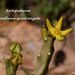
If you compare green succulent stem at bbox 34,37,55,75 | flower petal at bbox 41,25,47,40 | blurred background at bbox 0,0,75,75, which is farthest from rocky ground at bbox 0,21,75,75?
flower petal at bbox 41,25,47,40

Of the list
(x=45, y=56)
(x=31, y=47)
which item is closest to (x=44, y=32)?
(x=45, y=56)

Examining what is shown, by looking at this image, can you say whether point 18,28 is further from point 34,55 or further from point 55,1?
point 55,1

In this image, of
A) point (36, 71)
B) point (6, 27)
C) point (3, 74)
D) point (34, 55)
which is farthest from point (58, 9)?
point (36, 71)

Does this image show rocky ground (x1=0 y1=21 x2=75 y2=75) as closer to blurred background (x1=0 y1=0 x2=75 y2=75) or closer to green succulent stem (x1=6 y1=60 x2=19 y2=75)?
blurred background (x1=0 y1=0 x2=75 y2=75)

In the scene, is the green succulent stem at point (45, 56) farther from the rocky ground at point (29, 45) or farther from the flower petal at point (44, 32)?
the rocky ground at point (29, 45)

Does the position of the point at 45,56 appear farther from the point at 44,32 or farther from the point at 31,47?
the point at 31,47

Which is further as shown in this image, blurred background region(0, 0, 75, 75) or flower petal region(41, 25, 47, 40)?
blurred background region(0, 0, 75, 75)
